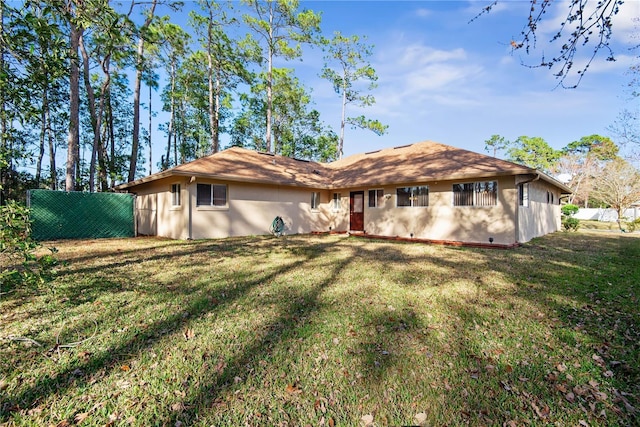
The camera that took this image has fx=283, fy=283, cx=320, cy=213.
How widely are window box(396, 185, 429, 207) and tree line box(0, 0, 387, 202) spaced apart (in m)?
10.9

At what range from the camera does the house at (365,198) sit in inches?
399

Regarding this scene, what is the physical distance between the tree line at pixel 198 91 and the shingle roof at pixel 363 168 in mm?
4299

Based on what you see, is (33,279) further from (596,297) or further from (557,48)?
(596,297)

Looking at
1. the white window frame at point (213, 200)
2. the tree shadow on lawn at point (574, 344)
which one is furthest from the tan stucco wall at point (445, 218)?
the white window frame at point (213, 200)

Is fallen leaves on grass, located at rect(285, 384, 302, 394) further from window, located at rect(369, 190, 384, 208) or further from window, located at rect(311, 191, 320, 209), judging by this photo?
window, located at rect(311, 191, 320, 209)

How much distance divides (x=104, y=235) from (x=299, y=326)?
12408 millimetres

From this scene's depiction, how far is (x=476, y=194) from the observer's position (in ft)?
34.2

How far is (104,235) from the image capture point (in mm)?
12000

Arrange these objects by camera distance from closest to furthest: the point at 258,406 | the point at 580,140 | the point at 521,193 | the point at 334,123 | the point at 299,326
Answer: the point at 258,406, the point at 299,326, the point at 521,193, the point at 334,123, the point at 580,140

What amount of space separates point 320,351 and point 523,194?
1088 cm

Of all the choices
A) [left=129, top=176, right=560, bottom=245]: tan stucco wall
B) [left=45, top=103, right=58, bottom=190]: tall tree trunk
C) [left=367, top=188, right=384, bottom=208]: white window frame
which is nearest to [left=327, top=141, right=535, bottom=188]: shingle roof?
[left=129, top=176, right=560, bottom=245]: tan stucco wall

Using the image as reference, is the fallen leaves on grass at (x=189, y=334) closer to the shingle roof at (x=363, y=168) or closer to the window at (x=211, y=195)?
the shingle roof at (x=363, y=168)

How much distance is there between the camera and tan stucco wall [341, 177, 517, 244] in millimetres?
9758

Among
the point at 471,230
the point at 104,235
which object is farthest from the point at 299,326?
the point at 104,235
